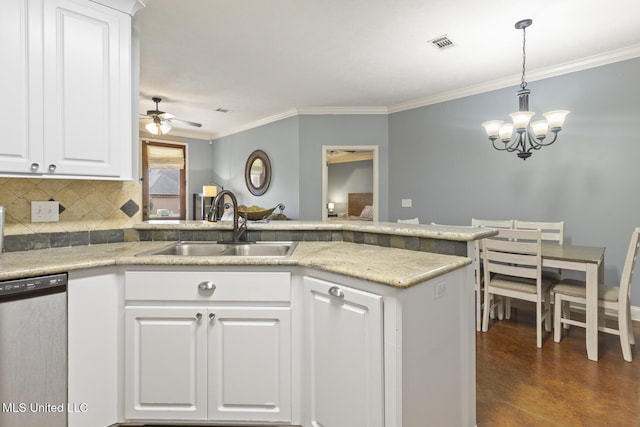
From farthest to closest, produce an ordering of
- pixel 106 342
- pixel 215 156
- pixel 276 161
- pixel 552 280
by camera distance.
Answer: pixel 215 156 → pixel 276 161 → pixel 552 280 → pixel 106 342

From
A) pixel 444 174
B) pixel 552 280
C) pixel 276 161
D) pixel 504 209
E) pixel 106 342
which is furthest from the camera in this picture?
pixel 276 161

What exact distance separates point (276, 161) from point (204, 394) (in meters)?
4.46

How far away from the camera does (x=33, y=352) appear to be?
1.32 meters

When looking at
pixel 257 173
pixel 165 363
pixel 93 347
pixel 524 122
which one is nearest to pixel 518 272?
pixel 524 122

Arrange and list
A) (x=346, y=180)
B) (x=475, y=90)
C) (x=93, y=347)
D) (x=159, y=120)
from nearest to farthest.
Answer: (x=93, y=347) → (x=475, y=90) → (x=159, y=120) → (x=346, y=180)

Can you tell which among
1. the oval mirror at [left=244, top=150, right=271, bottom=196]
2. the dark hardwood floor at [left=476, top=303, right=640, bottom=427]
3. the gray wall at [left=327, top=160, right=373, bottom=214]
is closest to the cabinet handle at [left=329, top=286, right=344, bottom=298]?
the dark hardwood floor at [left=476, top=303, right=640, bottom=427]

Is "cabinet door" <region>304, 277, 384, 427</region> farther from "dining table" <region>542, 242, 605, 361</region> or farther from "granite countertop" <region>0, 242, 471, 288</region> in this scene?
"dining table" <region>542, 242, 605, 361</region>

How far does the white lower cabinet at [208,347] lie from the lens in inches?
60.0

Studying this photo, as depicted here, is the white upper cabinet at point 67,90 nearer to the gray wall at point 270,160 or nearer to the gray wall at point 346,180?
the gray wall at point 270,160

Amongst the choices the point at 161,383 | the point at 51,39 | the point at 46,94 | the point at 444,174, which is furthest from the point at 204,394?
the point at 444,174

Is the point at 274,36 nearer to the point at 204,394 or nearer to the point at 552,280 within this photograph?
the point at 204,394

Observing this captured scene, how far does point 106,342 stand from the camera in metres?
1.51

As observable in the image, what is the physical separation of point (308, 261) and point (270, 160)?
177 inches

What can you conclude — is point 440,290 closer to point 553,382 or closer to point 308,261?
point 308,261
